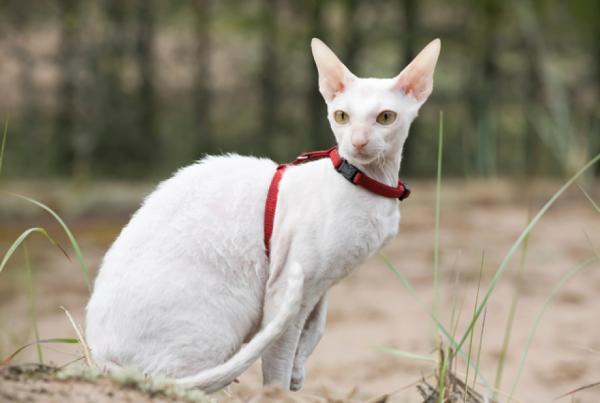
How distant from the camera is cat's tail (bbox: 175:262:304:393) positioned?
1.86m

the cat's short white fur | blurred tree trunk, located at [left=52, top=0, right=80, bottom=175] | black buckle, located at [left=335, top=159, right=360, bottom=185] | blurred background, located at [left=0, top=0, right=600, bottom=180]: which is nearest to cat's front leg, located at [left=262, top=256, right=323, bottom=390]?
the cat's short white fur

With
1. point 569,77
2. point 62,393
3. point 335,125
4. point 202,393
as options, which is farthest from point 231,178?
point 569,77

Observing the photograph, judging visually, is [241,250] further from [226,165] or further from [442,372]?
[442,372]

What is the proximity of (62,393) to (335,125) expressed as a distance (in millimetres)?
982

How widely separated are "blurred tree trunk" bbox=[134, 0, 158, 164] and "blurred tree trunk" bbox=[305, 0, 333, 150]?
2.37 m

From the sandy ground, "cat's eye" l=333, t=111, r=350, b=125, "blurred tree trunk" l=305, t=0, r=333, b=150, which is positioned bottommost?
the sandy ground

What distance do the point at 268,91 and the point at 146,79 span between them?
2.04m

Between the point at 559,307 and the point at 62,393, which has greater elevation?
the point at 62,393

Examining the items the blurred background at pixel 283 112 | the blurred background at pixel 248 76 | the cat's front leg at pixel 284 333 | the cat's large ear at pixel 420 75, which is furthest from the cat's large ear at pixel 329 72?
the blurred background at pixel 248 76

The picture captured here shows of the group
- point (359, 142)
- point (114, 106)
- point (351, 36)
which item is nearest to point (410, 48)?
point (351, 36)

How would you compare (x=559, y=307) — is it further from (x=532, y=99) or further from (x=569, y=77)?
(x=569, y=77)

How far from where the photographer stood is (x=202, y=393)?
1.89 meters

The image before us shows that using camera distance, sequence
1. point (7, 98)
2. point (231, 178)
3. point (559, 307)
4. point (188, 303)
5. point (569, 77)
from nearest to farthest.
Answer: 1. point (188, 303)
2. point (231, 178)
3. point (559, 307)
4. point (7, 98)
5. point (569, 77)

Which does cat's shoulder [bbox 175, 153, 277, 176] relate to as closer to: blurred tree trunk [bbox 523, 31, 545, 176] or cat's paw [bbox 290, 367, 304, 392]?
cat's paw [bbox 290, 367, 304, 392]
